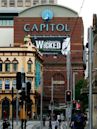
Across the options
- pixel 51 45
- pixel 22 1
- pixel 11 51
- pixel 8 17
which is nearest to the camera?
pixel 11 51

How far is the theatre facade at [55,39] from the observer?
5305 inches

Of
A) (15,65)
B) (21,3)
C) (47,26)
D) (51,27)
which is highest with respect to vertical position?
(21,3)

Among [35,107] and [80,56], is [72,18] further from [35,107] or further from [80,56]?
[35,107]

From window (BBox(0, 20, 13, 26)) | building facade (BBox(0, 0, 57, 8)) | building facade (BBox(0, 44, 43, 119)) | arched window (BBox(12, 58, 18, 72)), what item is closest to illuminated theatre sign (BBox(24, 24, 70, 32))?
window (BBox(0, 20, 13, 26))

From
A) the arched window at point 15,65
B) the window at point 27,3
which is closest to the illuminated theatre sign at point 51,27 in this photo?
the arched window at point 15,65

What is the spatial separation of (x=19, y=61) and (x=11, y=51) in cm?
251

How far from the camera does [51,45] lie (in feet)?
443

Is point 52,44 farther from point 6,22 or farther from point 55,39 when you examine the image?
point 6,22

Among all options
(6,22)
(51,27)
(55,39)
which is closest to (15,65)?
(55,39)

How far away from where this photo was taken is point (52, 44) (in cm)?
13488

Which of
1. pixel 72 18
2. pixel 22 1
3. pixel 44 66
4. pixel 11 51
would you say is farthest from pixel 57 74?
pixel 22 1

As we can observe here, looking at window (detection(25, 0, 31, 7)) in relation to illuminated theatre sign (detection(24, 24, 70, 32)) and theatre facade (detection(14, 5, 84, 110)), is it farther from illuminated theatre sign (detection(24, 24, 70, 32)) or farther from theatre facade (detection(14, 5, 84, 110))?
illuminated theatre sign (detection(24, 24, 70, 32))

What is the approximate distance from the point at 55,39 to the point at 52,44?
1.28 metres

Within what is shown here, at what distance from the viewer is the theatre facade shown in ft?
442
